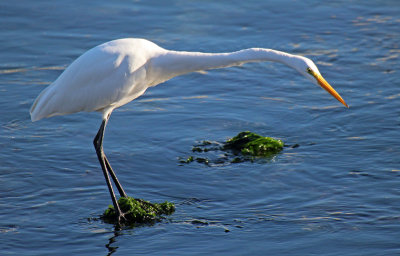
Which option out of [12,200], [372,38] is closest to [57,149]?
[12,200]

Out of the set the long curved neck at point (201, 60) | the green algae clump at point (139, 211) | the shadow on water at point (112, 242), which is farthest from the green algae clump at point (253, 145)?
the shadow on water at point (112, 242)

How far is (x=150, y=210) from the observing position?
20.3 ft

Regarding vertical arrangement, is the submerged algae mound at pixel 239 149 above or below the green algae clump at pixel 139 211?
above

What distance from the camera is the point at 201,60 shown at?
251 inches

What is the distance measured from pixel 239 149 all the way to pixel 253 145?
16cm

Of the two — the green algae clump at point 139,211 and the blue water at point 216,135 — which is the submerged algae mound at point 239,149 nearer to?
the blue water at point 216,135

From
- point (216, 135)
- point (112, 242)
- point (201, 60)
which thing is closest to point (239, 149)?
point (216, 135)

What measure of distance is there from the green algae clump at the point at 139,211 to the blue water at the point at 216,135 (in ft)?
0.32

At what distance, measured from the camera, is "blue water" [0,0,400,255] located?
5879 millimetres

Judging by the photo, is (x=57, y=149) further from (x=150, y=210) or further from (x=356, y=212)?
(x=356, y=212)

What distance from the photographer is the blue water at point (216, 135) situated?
231 inches

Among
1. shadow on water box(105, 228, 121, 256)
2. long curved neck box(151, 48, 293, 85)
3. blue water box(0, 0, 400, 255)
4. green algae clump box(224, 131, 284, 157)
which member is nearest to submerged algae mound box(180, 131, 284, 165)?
green algae clump box(224, 131, 284, 157)

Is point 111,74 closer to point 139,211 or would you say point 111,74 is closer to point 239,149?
point 139,211

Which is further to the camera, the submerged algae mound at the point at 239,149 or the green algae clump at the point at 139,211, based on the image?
the submerged algae mound at the point at 239,149
